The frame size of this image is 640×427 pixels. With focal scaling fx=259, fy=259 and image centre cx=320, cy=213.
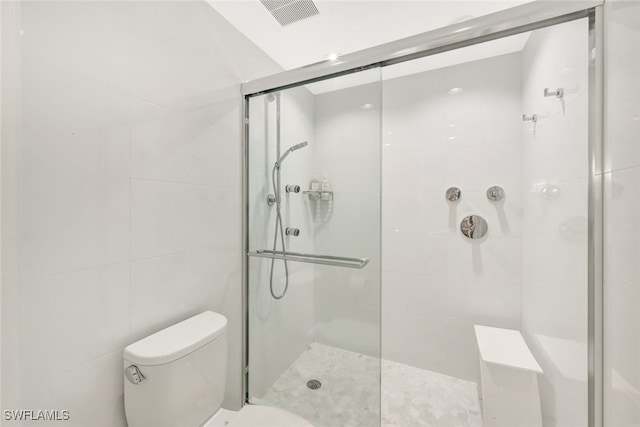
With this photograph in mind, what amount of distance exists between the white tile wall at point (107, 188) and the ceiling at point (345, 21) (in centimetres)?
20

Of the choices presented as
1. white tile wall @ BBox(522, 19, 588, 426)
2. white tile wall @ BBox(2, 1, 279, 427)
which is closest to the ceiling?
white tile wall @ BBox(2, 1, 279, 427)

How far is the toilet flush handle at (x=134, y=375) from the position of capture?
88cm

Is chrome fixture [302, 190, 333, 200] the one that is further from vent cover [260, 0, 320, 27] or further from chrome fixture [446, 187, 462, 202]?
chrome fixture [446, 187, 462, 202]

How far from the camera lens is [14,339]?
2.15ft

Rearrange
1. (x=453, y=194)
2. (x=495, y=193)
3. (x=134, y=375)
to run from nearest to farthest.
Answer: (x=134, y=375) → (x=495, y=193) → (x=453, y=194)

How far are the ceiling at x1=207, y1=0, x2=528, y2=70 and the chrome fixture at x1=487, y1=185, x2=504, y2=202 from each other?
3.07 feet

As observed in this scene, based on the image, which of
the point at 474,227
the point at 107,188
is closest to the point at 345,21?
the point at 107,188

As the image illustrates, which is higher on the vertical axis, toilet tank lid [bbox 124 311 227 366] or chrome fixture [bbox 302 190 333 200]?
chrome fixture [bbox 302 190 333 200]

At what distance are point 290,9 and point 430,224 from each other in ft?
5.38

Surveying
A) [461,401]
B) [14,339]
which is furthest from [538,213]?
[14,339]

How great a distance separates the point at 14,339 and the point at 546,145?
2.17m

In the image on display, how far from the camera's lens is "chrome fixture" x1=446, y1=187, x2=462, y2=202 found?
74.3 inches
